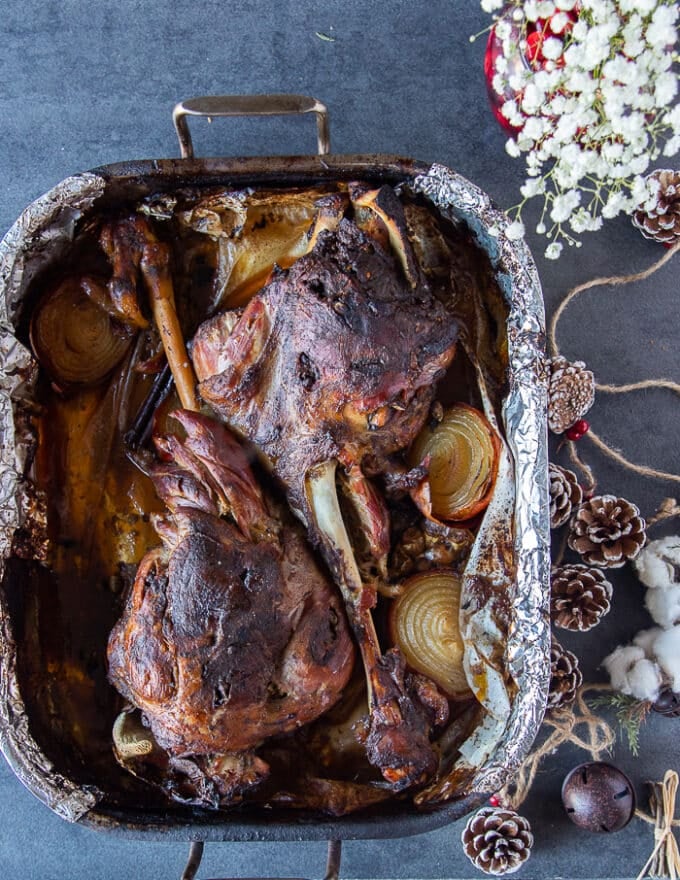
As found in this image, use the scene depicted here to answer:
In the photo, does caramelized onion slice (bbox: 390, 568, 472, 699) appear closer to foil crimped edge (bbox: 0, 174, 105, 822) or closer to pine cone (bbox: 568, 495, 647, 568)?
pine cone (bbox: 568, 495, 647, 568)

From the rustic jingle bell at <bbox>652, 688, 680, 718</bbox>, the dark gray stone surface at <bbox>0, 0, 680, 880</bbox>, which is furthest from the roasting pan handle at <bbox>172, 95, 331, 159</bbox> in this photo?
the rustic jingle bell at <bbox>652, 688, 680, 718</bbox>

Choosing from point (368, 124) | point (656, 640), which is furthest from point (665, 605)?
point (368, 124)

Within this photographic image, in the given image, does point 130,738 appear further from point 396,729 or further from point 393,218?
point 393,218

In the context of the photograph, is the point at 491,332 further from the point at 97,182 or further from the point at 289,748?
the point at 289,748

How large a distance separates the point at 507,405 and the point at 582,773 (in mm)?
1025

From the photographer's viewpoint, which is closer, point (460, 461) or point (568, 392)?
point (460, 461)

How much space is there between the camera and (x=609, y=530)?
6.83 feet

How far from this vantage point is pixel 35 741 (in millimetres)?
1769

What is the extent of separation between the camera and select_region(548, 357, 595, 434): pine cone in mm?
2061

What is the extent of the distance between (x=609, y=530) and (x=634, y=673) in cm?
39

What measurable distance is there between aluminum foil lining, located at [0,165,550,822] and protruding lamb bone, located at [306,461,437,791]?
0.15 metres

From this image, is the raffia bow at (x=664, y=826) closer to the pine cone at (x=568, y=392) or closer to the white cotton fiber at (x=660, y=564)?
the white cotton fiber at (x=660, y=564)

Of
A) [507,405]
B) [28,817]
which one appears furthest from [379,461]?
[28,817]

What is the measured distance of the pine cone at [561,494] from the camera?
2.07 metres
